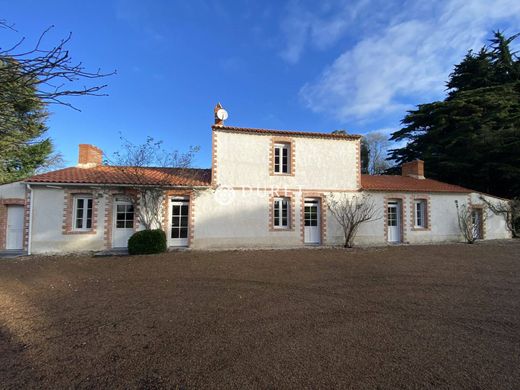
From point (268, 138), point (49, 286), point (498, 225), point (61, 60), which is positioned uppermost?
point (268, 138)

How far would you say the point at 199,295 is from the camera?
15.8 feet

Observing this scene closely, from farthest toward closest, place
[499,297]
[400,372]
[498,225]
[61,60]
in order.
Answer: [498,225]
[499,297]
[400,372]
[61,60]

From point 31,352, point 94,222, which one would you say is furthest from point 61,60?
point 94,222

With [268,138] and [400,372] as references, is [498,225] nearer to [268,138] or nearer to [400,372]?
[268,138]

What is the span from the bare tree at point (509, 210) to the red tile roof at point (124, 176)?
1511cm

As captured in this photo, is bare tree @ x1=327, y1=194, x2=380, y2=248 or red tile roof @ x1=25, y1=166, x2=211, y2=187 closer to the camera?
red tile roof @ x1=25, y1=166, x2=211, y2=187

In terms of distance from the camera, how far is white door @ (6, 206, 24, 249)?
33.4 ft

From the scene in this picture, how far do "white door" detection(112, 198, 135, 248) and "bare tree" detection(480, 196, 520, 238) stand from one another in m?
17.4

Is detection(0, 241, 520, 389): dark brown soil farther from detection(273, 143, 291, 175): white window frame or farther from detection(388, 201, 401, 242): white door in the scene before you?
detection(273, 143, 291, 175): white window frame

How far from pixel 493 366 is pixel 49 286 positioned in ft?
24.6

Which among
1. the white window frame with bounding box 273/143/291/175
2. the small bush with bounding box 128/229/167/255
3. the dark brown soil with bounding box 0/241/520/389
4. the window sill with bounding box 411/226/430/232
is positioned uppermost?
the white window frame with bounding box 273/143/291/175

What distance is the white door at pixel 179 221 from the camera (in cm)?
1054

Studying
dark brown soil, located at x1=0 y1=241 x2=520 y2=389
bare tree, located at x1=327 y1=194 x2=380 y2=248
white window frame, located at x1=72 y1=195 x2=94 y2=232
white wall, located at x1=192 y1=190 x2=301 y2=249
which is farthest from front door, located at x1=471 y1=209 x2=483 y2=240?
white window frame, located at x1=72 y1=195 x2=94 y2=232

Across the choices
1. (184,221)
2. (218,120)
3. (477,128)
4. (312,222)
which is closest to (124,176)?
(184,221)
